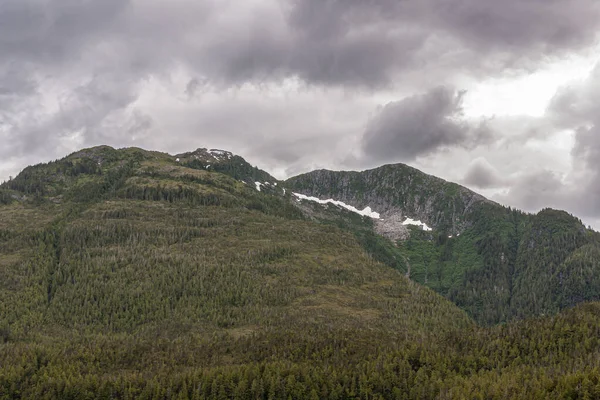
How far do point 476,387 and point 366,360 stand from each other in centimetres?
5153

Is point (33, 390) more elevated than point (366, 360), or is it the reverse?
point (366, 360)

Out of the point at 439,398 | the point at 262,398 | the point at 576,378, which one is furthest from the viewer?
the point at 262,398

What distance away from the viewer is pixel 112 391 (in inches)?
7047

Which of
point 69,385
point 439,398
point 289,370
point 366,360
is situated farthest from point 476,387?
point 69,385

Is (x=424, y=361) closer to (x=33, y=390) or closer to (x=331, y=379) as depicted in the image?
(x=331, y=379)

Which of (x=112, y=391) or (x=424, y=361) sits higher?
(x=424, y=361)

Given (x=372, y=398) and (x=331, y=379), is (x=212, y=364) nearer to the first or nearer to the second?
(x=331, y=379)

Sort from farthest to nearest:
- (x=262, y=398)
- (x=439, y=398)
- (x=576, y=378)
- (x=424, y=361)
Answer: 1. (x=424, y=361)
2. (x=262, y=398)
3. (x=439, y=398)
4. (x=576, y=378)

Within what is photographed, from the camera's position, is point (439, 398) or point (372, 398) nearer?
point (439, 398)

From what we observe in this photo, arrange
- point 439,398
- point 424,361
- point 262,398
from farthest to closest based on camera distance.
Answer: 1. point 424,361
2. point 262,398
3. point 439,398

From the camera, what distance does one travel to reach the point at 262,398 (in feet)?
567

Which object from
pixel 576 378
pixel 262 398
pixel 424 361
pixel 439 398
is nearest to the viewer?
pixel 576 378

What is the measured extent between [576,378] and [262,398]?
357 feet

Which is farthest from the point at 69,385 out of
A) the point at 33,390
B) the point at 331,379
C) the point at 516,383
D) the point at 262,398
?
the point at 516,383
